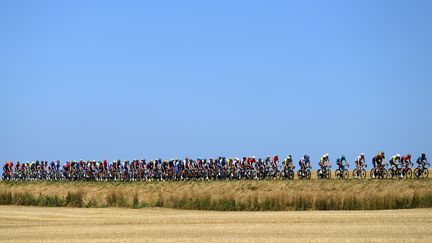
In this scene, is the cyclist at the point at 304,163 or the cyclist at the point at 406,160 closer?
the cyclist at the point at 406,160

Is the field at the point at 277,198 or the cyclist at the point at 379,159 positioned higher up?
the cyclist at the point at 379,159

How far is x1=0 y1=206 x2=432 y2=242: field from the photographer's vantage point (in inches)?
777

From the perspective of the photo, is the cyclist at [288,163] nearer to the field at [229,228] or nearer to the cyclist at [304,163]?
the cyclist at [304,163]

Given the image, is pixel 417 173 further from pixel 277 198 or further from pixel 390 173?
pixel 277 198

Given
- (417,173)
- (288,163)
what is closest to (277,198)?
(417,173)

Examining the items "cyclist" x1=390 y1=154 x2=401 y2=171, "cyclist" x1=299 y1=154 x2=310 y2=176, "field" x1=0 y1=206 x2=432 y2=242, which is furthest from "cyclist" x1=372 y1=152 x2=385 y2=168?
"field" x1=0 y1=206 x2=432 y2=242

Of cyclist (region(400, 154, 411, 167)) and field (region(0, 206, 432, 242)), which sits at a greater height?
cyclist (region(400, 154, 411, 167))

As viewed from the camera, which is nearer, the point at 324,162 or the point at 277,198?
the point at 277,198

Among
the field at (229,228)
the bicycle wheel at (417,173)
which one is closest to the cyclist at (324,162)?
the bicycle wheel at (417,173)

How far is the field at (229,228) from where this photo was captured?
1973 centimetres

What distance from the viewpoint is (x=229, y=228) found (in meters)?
22.5

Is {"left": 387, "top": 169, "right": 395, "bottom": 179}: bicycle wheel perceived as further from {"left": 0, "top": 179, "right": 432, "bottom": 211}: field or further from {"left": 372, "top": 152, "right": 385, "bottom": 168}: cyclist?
{"left": 0, "top": 179, "right": 432, "bottom": 211}: field

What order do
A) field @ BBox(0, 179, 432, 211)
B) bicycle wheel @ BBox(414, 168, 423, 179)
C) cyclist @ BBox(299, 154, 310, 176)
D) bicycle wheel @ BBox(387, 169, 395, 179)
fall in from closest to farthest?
field @ BBox(0, 179, 432, 211)
bicycle wheel @ BBox(414, 168, 423, 179)
bicycle wheel @ BBox(387, 169, 395, 179)
cyclist @ BBox(299, 154, 310, 176)

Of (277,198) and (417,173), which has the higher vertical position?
(417,173)
